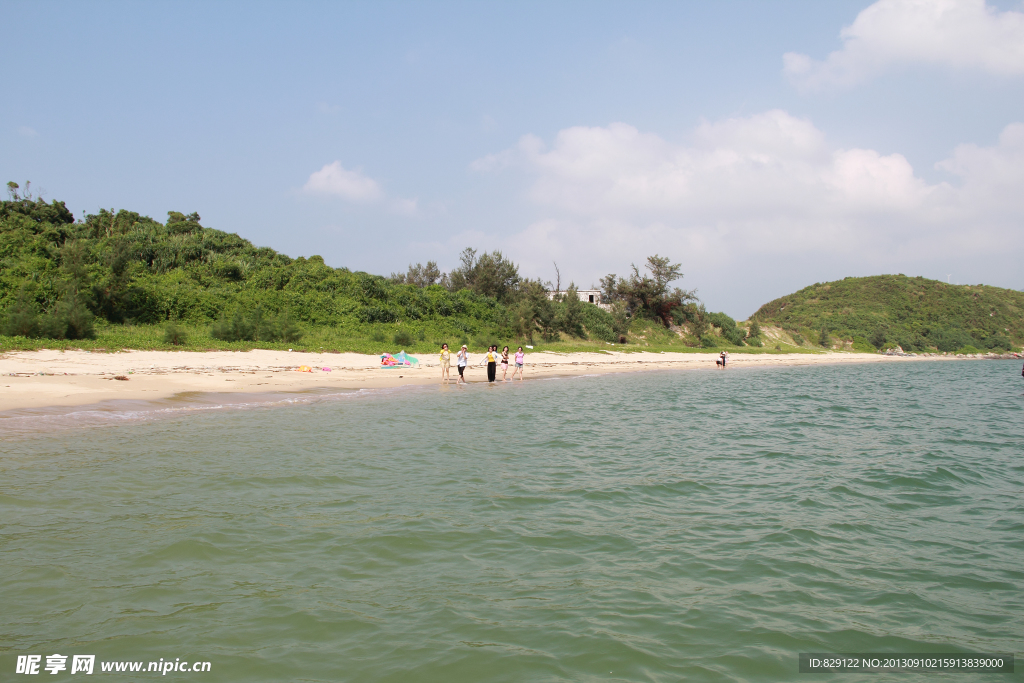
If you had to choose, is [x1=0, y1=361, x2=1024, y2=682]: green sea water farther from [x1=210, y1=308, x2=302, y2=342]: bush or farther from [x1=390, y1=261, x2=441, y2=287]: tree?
[x1=390, y1=261, x2=441, y2=287]: tree

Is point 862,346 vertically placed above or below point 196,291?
below

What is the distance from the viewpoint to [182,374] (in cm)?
1962

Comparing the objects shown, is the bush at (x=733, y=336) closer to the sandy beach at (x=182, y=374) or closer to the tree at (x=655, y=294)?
the tree at (x=655, y=294)

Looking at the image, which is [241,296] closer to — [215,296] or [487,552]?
[215,296]

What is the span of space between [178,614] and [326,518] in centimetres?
229

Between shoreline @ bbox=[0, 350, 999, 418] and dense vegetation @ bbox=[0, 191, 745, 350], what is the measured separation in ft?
10.0

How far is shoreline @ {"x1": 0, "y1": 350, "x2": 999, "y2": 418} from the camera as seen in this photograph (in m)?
14.7

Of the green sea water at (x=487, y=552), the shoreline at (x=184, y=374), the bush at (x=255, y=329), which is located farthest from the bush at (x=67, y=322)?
the green sea water at (x=487, y=552)

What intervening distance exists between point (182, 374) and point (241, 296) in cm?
1526

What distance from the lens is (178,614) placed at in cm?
447

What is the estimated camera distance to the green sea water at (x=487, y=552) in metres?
4.15

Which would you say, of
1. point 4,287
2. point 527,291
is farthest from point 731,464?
point 527,291

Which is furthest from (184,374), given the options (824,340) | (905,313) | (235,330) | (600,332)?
(905,313)

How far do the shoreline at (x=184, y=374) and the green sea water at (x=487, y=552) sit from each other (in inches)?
127
